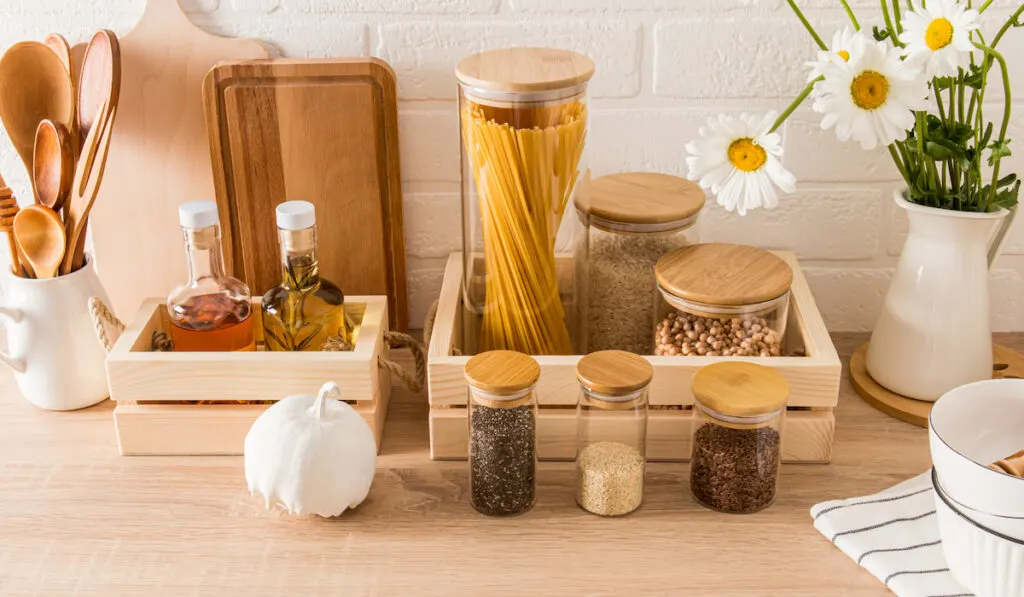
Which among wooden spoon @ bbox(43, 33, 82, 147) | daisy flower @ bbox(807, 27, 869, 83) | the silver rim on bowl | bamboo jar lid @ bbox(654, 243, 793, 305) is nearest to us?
the silver rim on bowl

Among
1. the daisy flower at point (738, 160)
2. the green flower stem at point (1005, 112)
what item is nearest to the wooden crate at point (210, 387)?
the daisy flower at point (738, 160)

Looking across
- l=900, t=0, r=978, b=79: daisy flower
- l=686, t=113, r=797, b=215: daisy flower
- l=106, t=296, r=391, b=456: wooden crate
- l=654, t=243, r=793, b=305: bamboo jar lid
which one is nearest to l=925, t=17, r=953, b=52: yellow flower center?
l=900, t=0, r=978, b=79: daisy flower

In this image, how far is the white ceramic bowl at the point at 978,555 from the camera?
0.77 metres

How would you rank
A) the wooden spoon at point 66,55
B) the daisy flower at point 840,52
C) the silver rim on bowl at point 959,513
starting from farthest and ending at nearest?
the wooden spoon at point 66,55 < the daisy flower at point 840,52 < the silver rim on bowl at point 959,513

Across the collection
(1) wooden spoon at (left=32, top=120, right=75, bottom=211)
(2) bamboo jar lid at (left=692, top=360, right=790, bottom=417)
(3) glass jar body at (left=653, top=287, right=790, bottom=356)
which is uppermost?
(1) wooden spoon at (left=32, top=120, right=75, bottom=211)

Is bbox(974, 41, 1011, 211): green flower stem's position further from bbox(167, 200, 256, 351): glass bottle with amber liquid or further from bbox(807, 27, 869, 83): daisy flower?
bbox(167, 200, 256, 351): glass bottle with amber liquid

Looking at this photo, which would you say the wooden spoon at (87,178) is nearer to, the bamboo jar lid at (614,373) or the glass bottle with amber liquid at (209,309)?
the glass bottle with amber liquid at (209,309)

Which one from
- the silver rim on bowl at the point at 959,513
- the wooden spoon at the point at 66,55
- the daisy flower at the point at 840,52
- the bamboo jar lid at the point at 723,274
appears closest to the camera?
the silver rim on bowl at the point at 959,513

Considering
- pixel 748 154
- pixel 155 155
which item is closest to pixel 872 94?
pixel 748 154

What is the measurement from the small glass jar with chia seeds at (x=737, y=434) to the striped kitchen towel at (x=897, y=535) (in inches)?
2.2

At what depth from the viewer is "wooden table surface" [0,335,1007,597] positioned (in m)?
0.87

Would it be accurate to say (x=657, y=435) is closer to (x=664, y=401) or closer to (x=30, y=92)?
(x=664, y=401)

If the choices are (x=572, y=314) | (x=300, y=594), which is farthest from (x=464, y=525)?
(x=572, y=314)

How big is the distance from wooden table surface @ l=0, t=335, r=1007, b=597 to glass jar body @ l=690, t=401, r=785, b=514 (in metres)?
0.02
